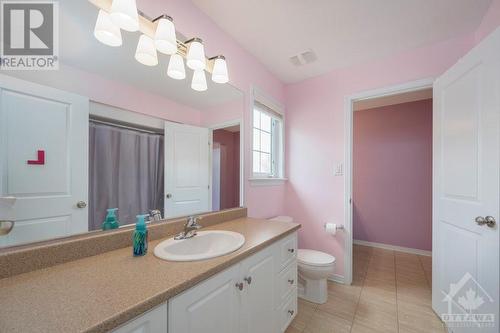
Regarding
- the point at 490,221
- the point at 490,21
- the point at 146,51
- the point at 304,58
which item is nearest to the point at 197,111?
the point at 146,51

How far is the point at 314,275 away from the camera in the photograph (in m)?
1.78

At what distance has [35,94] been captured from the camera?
785 mm

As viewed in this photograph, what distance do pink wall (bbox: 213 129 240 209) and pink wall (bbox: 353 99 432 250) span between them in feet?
8.13

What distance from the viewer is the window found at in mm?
2129

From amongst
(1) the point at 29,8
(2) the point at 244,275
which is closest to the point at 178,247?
(2) the point at 244,275

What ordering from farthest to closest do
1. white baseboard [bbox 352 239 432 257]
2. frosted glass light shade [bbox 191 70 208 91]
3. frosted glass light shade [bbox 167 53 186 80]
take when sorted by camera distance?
white baseboard [bbox 352 239 432 257], frosted glass light shade [bbox 191 70 208 91], frosted glass light shade [bbox 167 53 186 80]

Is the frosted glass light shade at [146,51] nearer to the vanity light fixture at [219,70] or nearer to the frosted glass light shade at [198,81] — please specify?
the frosted glass light shade at [198,81]

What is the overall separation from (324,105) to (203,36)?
Result: 1511mm

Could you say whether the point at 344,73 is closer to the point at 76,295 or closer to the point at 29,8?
the point at 29,8

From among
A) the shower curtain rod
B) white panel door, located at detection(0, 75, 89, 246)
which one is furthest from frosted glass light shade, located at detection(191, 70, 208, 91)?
white panel door, located at detection(0, 75, 89, 246)

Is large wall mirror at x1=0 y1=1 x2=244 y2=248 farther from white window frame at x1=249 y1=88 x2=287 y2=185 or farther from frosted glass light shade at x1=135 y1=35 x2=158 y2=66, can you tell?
white window frame at x1=249 y1=88 x2=287 y2=185

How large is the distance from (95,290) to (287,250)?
3.60 ft

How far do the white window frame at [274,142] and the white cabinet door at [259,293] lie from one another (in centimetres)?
97

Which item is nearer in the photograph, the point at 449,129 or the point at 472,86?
the point at 472,86
